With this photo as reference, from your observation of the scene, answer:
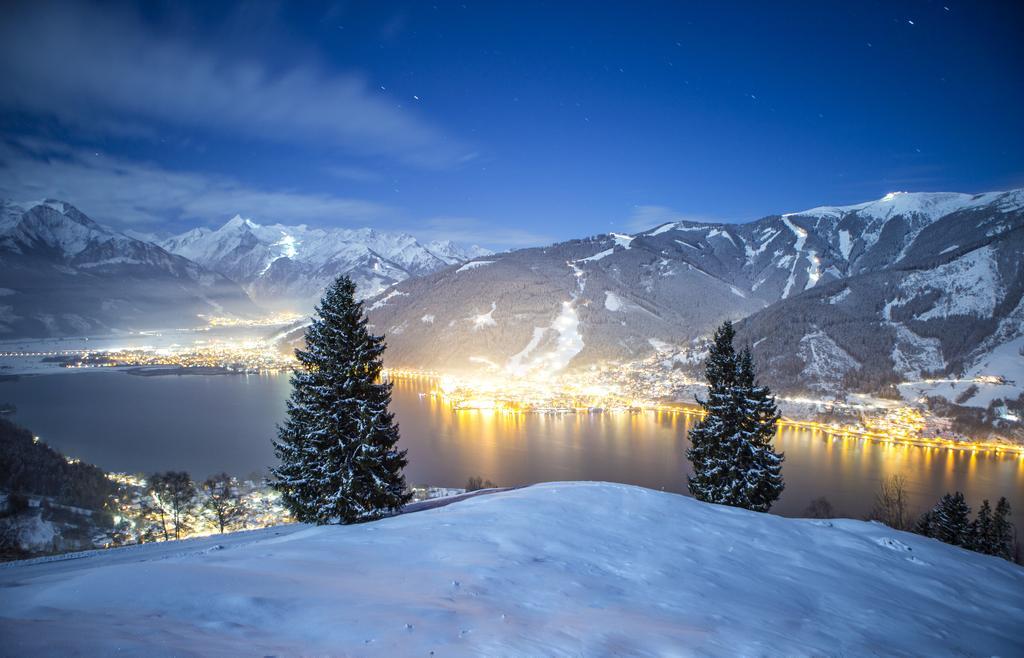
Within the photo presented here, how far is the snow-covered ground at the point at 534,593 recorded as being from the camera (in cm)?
369

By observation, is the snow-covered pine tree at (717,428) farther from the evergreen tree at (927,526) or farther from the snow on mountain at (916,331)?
the snow on mountain at (916,331)

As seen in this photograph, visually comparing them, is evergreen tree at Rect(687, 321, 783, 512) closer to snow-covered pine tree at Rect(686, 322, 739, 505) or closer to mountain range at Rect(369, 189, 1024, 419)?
snow-covered pine tree at Rect(686, 322, 739, 505)

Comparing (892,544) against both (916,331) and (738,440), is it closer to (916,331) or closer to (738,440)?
(738,440)

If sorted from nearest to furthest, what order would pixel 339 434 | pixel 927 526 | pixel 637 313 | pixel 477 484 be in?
1. pixel 339 434
2. pixel 927 526
3. pixel 477 484
4. pixel 637 313

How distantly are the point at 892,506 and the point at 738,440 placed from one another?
119 ft

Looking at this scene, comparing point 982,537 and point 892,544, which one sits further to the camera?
point 982,537

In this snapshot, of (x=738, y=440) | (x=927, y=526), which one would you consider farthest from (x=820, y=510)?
(x=738, y=440)

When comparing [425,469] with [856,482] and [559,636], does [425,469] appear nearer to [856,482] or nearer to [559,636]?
[856,482]

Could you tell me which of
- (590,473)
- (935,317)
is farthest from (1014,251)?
(590,473)

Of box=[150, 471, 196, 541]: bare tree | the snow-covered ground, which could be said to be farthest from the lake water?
the snow-covered ground

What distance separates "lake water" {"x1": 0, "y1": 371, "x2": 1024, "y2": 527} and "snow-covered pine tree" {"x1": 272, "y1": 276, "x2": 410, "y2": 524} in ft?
→ 128

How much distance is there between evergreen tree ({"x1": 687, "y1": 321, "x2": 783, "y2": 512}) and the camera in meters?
17.5

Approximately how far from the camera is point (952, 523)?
25.5m

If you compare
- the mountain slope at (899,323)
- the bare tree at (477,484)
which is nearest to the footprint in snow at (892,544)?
the bare tree at (477,484)
